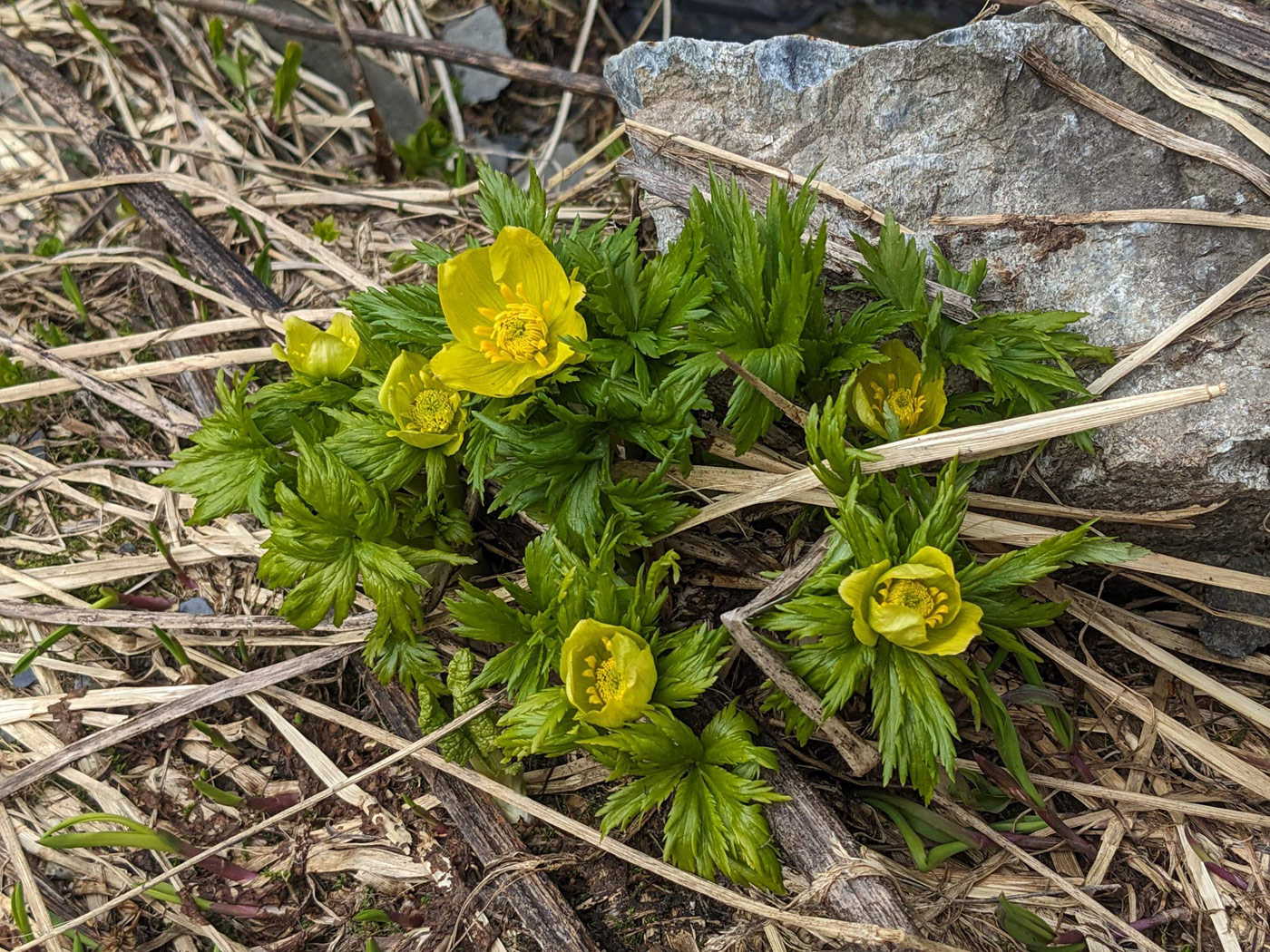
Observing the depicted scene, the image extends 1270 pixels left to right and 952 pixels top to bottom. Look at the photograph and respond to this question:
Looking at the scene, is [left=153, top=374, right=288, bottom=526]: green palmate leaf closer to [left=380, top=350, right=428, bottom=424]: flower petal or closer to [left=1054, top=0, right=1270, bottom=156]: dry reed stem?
[left=380, top=350, right=428, bottom=424]: flower petal

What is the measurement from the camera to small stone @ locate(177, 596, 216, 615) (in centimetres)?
316

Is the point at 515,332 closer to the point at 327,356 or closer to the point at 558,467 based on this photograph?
the point at 558,467

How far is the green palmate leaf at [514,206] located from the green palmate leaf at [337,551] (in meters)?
0.77

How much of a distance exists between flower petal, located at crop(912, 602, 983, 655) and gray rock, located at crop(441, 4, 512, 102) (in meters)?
3.97

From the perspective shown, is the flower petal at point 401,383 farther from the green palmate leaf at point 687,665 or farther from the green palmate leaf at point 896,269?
the green palmate leaf at point 896,269

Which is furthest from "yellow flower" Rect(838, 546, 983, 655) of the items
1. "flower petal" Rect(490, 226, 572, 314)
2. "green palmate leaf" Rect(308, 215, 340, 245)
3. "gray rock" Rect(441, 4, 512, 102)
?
"gray rock" Rect(441, 4, 512, 102)

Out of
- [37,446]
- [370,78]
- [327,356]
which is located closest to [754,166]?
[327,356]

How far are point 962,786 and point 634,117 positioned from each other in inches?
86.9

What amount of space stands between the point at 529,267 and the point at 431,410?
43 centimetres

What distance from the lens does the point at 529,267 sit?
2.40m

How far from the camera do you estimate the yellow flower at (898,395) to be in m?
2.40

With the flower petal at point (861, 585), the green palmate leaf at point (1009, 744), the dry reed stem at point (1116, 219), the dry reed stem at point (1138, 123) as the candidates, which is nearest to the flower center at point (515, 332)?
the flower petal at point (861, 585)

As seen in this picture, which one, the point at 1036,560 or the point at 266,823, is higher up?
the point at 1036,560

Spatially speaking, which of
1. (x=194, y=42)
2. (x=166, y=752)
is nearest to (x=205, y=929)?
(x=166, y=752)
